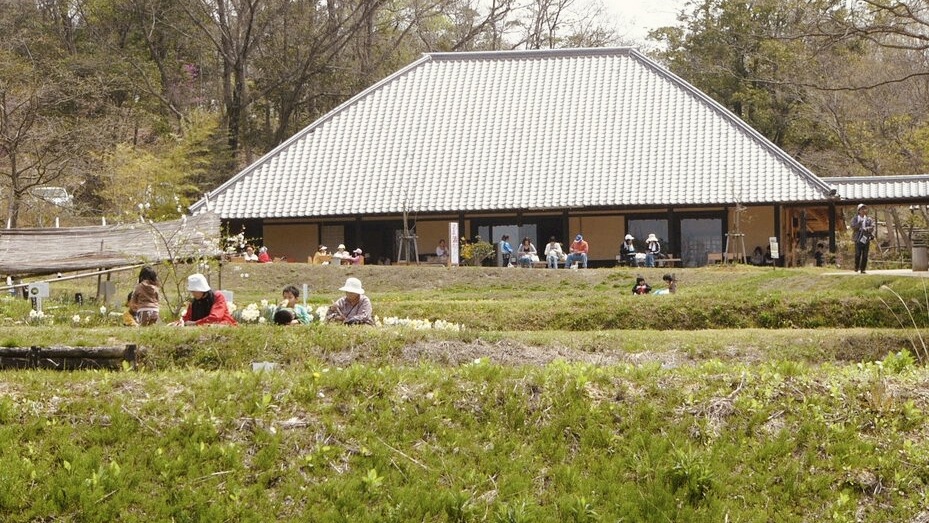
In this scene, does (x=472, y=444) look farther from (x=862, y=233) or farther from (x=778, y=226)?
(x=778, y=226)

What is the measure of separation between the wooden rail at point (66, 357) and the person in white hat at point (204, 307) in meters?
4.29

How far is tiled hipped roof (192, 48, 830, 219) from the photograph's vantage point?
130ft

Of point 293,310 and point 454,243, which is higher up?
point 454,243

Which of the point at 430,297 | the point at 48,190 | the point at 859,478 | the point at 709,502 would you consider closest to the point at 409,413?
the point at 709,502

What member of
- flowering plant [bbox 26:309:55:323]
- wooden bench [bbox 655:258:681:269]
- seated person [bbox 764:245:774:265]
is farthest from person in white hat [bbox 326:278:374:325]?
seated person [bbox 764:245:774:265]

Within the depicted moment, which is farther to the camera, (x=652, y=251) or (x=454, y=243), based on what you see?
(x=652, y=251)

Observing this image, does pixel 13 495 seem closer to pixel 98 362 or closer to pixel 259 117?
pixel 98 362

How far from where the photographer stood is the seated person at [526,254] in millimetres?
37919

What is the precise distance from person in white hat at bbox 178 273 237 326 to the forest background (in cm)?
2570

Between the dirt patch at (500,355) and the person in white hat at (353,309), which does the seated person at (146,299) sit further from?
the dirt patch at (500,355)

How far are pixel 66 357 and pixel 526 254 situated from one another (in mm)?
26771

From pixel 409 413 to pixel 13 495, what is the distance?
289 centimetres

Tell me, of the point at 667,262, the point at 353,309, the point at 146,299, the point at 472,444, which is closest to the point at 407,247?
the point at 667,262

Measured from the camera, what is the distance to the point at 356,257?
3744cm
